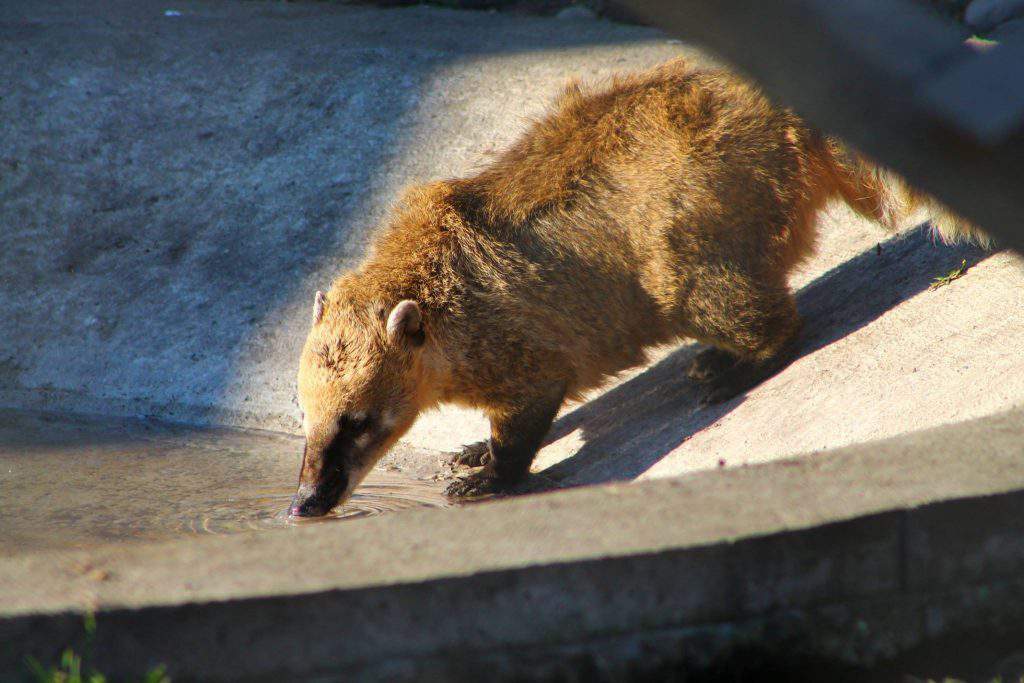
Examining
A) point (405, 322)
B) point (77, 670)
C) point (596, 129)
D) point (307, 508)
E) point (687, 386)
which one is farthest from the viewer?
point (687, 386)

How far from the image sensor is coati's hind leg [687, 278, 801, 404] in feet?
14.7

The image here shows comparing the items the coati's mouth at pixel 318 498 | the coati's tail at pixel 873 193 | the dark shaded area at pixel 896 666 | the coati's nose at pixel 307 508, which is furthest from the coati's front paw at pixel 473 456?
the dark shaded area at pixel 896 666

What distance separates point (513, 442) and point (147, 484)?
1.49 meters

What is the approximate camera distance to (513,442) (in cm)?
454

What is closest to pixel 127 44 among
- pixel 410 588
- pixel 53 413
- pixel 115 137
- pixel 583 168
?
pixel 115 137

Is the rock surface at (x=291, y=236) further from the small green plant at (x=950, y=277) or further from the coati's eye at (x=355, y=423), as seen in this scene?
the coati's eye at (x=355, y=423)

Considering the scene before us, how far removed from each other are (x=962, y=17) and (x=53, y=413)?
19.3ft

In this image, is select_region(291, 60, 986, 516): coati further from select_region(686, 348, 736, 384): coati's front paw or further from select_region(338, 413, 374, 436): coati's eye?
select_region(686, 348, 736, 384): coati's front paw

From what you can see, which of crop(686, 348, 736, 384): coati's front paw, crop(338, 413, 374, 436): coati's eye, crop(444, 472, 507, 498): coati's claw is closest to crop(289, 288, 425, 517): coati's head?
crop(338, 413, 374, 436): coati's eye

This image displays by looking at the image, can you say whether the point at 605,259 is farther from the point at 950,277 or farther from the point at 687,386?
the point at 950,277

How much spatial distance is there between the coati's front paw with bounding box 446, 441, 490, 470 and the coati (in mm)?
330

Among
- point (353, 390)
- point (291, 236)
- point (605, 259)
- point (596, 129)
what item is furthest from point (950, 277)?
point (291, 236)

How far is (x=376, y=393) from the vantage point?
4.21m

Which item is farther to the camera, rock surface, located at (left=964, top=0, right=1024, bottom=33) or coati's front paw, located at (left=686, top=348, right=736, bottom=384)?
rock surface, located at (left=964, top=0, right=1024, bottom=33)
